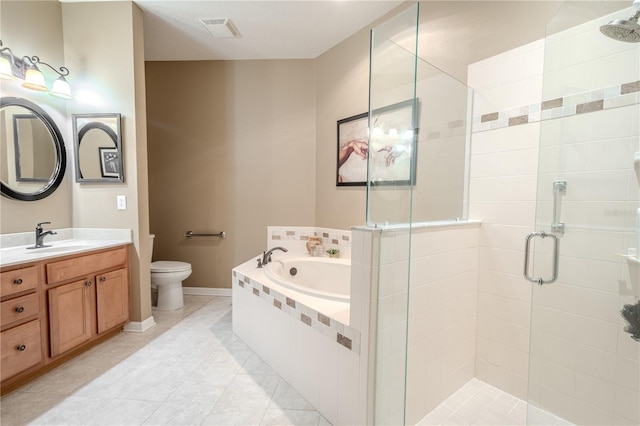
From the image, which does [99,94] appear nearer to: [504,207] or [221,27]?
[221,27]

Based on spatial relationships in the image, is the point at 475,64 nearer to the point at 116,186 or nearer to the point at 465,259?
the point at 465,259

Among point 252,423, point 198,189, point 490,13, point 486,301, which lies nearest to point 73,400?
point 252,423

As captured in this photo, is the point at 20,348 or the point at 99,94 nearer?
the point at 20,348

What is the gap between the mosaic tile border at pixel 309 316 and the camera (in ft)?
4.42

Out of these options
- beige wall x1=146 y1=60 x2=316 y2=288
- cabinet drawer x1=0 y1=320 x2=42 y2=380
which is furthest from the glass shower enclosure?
cabinet drawer x1=0 y1=320 x2=42 y2=380

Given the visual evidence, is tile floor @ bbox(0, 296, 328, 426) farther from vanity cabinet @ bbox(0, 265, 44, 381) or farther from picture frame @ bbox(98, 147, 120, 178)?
picture frame @ bbox(98, 147, 120, 178)

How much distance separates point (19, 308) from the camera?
1.66 meters

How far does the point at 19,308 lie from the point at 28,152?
123 cm

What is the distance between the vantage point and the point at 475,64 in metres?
1.87

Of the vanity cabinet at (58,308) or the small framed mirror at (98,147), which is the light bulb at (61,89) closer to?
the small framed mirror at (98,147)

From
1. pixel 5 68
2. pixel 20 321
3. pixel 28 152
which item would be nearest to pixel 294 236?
pixel 20 321

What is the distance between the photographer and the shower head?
3.71ft

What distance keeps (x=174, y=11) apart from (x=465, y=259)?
3.01m

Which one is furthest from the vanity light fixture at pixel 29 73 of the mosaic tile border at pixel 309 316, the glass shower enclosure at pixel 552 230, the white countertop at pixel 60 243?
the glass shower enclosure at pixel 552 230
